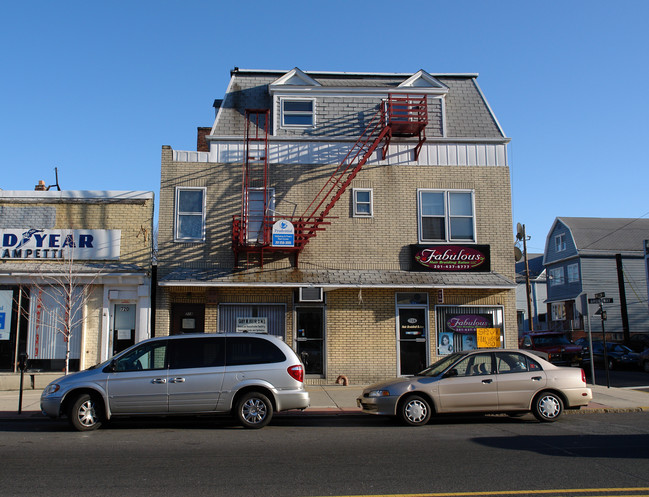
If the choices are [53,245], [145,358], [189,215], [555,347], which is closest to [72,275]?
[53,245]

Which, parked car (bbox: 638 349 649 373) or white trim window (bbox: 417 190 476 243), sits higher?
white trim window (bbox: 417 190 476 243)

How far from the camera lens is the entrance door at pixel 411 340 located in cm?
1609

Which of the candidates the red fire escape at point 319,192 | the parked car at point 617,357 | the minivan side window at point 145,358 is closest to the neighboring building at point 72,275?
the red fire escape at point 319,192

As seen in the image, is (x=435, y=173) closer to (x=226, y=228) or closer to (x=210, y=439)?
(x=226, y=228)

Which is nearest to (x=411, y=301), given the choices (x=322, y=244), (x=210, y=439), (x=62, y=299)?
(x=322, y=244)

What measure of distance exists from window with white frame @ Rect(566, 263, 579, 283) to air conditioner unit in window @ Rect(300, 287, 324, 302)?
29.7 meters

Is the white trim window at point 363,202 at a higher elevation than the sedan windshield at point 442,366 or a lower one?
higher

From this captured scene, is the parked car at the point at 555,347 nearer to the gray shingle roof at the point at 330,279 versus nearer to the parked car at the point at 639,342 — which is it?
the gray shingle roof at the point at 330,279

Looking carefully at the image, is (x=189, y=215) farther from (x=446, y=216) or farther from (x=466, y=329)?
(x=466, y=329)

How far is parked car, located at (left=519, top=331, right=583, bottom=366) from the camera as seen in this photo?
22442 mm

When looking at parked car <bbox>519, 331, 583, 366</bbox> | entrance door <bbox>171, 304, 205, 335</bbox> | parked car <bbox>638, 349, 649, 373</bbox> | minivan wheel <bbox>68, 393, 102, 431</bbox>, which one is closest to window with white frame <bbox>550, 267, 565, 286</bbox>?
parked car <bbox>638, 349, 649, 373</bbox>

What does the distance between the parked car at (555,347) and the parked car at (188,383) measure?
14.8m

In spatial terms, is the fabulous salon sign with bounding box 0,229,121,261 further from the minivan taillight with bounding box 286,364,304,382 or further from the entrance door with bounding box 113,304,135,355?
the minivan taillight with bounding box 286,364,304,382

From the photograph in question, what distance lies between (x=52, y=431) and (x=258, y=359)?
371 cm
